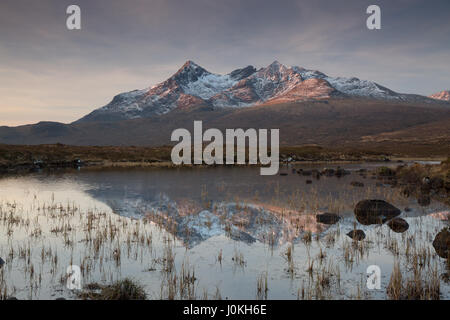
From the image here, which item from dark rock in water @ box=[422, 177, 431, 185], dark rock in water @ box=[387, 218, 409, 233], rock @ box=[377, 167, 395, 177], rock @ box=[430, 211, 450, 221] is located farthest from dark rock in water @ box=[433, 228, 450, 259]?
rock @ box=[377, 167, 395, 177]

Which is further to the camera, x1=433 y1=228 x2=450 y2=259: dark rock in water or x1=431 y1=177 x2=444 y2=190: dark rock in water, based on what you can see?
x1=431 y1=177 x2=444 y2=190: dark rock in water

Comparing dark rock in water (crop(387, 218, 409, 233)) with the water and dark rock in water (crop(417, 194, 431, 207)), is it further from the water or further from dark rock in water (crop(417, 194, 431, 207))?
dark rock in water (crop(417, 194, 431, 207))

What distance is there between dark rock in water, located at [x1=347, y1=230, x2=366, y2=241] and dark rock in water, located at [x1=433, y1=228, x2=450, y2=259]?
7.73 ft

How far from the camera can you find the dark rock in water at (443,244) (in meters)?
11.1

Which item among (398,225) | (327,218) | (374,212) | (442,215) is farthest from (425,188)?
(327,218)

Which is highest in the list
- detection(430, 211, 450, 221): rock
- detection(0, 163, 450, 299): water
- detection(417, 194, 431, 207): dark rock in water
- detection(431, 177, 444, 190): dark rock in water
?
detection(431, 177, 444, 190): dark rock in water

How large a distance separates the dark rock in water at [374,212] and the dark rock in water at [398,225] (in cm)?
67

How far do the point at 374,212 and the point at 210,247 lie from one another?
9.60 meters

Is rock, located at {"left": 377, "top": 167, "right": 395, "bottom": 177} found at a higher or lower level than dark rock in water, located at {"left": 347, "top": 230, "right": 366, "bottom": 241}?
higher

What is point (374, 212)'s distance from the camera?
691 inches

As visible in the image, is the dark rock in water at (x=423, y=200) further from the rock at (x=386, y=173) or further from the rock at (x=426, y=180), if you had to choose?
the rock at (x=386, y=173)

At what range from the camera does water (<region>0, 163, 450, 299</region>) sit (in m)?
8.74

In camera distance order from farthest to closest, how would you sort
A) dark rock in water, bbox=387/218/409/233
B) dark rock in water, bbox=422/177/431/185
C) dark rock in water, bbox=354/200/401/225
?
dark rock in water, bbox=422/177/431/185, dark rock in water, bbox=354/200/401/225, dark rock in water, bbox=387/218/409/233

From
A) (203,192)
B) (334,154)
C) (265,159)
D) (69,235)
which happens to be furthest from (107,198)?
(334,154)
